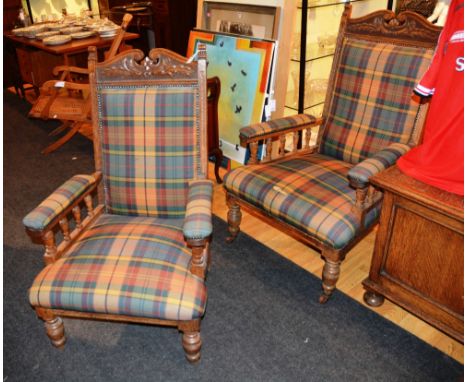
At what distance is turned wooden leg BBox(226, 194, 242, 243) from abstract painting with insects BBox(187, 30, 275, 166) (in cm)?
91

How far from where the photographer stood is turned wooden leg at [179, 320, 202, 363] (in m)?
1.92

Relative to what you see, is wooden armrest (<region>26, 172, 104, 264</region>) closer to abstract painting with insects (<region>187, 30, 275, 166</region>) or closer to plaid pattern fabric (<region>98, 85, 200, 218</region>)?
plaid pattern fabric (<region>98, 85, 200, 218</region>)

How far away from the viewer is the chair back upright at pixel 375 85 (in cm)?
246

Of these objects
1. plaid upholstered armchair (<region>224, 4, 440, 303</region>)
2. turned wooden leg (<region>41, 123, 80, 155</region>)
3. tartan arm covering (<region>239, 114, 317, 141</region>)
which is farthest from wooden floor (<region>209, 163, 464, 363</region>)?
turned wooden leg (<region>41, 123, 80, 155</region>)

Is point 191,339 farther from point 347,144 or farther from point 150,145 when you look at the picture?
point 347,144

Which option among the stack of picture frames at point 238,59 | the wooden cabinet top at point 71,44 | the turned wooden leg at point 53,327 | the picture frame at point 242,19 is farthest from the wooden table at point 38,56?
the turned wooden leg at point 53,327

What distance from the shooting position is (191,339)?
199cm

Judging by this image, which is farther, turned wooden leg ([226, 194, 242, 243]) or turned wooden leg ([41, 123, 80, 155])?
turned wooden leg ([41, 123, 80, 155])

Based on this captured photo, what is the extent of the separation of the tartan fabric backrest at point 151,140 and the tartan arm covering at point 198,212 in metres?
0.15

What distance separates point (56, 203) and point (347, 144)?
181 cm

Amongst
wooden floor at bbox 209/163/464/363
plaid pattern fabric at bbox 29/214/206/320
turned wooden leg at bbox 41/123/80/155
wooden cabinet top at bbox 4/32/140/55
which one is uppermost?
wooden cabinet top at bbox 4/32/140/55

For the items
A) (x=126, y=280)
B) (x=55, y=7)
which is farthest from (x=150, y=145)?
(x=55, y=7)

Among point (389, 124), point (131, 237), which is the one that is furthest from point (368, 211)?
point (131, 237)

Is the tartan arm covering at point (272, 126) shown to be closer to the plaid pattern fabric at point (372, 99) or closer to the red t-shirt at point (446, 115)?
the plaid pattern fabric at point (372, 99)
